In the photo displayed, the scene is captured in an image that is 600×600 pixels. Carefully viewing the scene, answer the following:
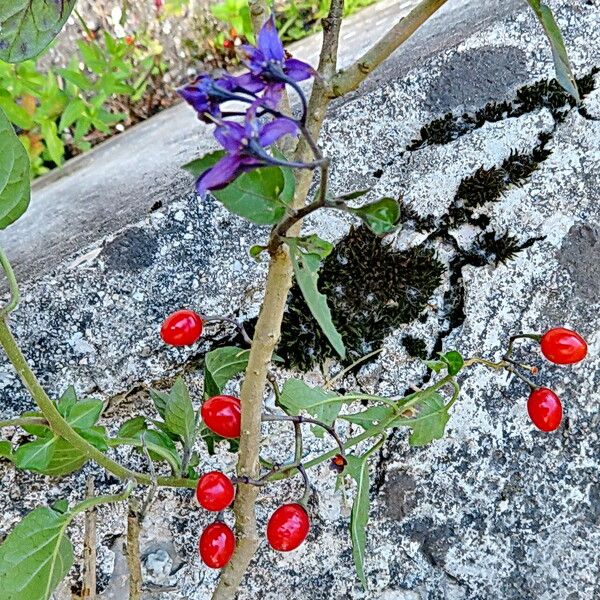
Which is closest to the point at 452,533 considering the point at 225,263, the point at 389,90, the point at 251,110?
the point at 225,263

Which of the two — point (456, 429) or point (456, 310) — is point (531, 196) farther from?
point (456, 429)

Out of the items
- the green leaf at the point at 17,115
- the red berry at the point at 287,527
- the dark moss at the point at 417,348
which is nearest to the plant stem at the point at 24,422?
the red berry at the point at 287,527

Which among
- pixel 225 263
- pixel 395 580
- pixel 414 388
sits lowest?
pixel 395 580

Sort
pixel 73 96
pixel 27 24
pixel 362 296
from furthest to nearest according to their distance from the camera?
pixel 73 96
pixel 362 296
pixel 27 24

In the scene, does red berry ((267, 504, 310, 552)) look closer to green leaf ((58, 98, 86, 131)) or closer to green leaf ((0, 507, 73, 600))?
green leaf ((0, 507, 73, 600))

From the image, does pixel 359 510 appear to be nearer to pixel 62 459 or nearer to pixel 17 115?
pixel 62 459

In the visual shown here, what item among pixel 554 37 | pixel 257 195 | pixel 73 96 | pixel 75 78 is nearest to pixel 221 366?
pixel 257 195

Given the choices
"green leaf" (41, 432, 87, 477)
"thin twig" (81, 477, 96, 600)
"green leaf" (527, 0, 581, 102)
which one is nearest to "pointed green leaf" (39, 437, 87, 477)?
"green leaf" (41, 432, 87, 477)
